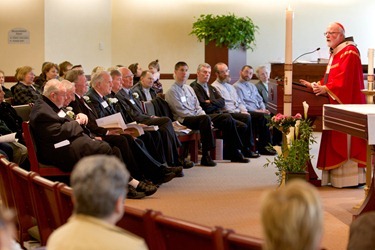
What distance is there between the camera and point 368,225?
8.35 feet

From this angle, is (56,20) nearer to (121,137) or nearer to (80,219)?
(121,137)

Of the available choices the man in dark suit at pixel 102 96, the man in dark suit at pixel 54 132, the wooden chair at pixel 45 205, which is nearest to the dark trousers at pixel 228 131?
the man in dark suit at pixel 102 96

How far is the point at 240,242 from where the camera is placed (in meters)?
2.64

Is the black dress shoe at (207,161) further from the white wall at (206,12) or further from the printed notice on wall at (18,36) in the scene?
the white wall at (206,12)

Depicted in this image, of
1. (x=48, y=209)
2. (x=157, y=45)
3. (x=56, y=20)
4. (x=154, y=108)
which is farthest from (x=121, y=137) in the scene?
(x=157, y=45)

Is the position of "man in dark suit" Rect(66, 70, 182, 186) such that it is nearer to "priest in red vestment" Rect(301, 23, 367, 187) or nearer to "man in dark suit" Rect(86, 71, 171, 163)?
"man in dark suit" Rect(86, 71, 171, 163)

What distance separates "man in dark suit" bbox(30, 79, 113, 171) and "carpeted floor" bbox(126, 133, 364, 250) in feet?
2.14

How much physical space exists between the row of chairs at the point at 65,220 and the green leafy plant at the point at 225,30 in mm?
7978

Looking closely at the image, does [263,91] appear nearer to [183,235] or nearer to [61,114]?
[61,114]

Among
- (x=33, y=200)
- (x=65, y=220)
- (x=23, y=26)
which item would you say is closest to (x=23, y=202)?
(x=33, y=200)

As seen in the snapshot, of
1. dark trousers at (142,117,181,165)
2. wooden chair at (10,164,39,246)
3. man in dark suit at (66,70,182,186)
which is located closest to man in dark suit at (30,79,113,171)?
man in dark suit at (66,70,182,186)

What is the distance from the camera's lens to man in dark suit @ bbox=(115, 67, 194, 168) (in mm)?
8102

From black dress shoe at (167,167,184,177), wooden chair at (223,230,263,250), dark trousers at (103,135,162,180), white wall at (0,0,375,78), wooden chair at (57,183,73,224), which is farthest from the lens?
white wall at (0,0,375,78)

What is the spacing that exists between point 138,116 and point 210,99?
1758 millimetres
